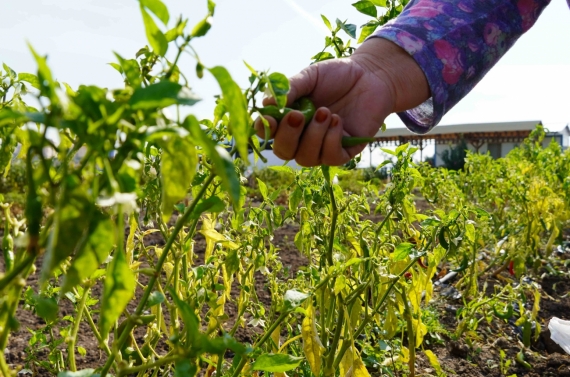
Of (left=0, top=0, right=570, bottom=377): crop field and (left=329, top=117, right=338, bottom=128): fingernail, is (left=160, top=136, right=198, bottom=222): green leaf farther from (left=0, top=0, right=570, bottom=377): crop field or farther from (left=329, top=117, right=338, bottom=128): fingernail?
(left=329, top=117, right=338, bottom=128): fingernail

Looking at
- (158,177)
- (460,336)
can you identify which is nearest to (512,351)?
(460,336)

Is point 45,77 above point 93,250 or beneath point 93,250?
above

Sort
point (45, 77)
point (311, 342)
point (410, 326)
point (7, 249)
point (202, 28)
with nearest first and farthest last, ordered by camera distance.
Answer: point (45, 77)
point (202, 28)
point (7, 249)
point (311, 342)
point (410, 326)

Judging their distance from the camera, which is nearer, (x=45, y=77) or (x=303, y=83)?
(x=45, y=77)

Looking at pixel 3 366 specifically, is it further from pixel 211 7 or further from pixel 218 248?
pixel 218 248

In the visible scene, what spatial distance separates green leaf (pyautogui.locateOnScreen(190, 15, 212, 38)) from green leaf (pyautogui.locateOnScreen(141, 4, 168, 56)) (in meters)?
0.04

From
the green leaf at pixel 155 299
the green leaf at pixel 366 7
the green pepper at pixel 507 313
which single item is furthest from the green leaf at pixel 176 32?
the green pepper at pixel 507 313

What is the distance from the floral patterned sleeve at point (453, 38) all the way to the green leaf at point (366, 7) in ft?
0.32

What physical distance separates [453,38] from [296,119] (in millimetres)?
685

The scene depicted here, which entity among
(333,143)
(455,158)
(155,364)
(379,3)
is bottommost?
(455,158)

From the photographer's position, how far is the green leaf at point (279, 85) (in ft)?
2.35

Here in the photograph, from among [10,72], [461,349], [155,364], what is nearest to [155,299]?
[155,364]

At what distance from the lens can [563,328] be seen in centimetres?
217

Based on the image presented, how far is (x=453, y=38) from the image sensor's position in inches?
59.8
